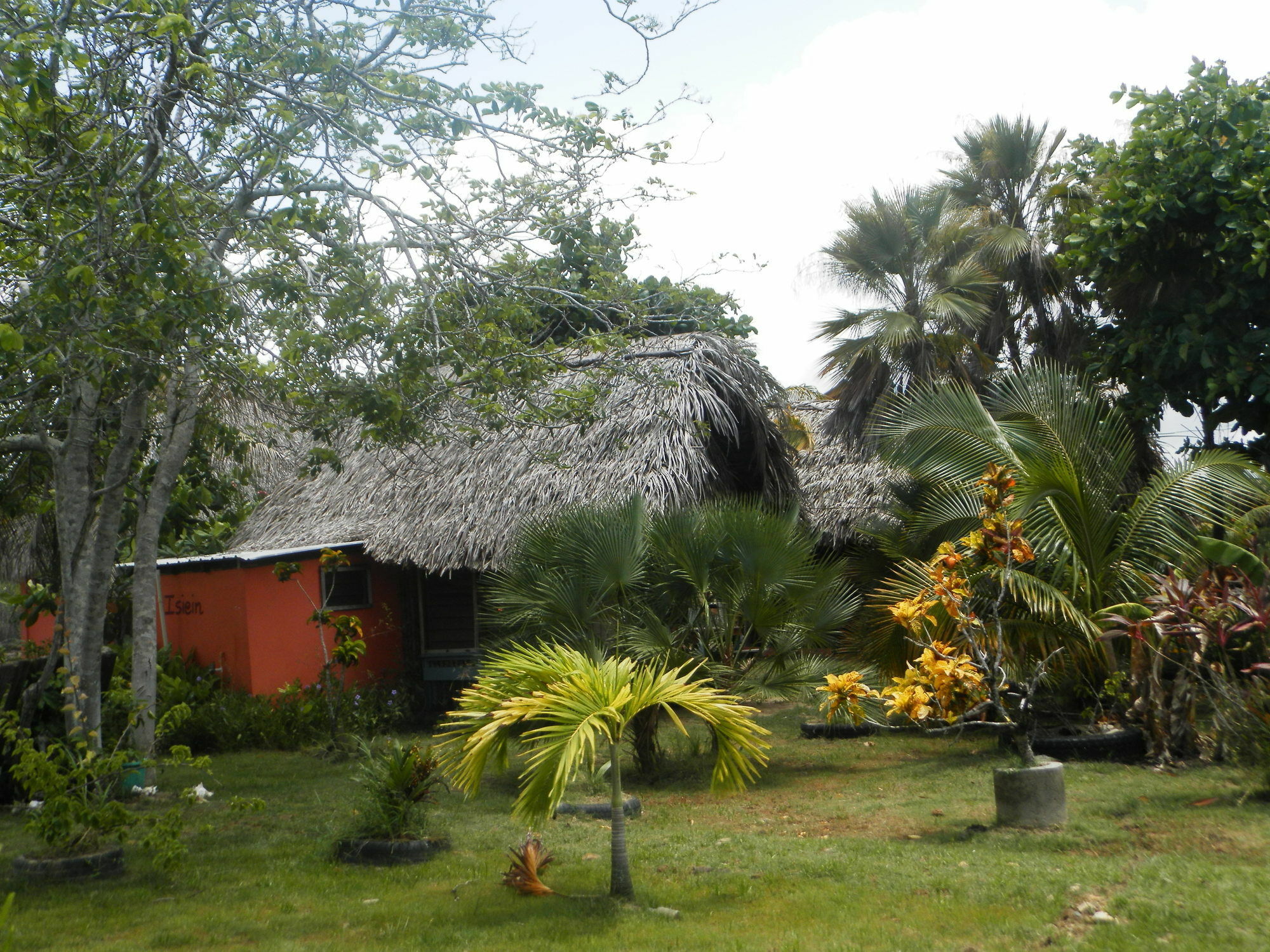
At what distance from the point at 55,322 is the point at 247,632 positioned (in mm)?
6789

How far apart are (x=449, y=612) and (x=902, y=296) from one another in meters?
7.44

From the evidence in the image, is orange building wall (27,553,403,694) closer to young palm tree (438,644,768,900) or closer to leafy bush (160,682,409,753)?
leafy bush (160,682,409,753)

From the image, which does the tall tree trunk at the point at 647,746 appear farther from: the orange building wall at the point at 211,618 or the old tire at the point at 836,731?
the orange building wall at the point at 211,618

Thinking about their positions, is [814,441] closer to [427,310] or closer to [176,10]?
[427,310]

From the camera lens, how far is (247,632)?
38.9 ft

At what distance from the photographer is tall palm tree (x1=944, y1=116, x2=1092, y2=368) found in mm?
14859

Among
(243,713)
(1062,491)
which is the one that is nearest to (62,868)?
(243,713)

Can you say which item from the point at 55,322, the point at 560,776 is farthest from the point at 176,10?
the point at 560,776

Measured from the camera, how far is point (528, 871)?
18.0 ft

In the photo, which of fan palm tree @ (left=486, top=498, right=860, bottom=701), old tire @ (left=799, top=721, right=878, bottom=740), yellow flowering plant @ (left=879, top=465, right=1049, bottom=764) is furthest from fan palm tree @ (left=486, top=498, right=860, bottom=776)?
old tire @ (left=799, top=721, right=878, bottom=740)

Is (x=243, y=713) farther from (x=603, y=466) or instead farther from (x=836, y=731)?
(x=836, y=731)

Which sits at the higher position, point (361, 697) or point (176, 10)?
point (176, 10)

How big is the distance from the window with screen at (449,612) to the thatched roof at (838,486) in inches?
181

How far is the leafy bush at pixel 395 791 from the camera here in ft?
20.6
